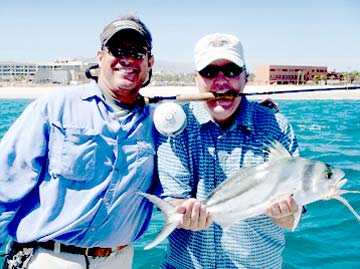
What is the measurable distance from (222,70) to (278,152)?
82 centimetres

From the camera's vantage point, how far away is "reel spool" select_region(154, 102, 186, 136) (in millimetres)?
3525

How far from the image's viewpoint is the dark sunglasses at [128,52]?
3816mm

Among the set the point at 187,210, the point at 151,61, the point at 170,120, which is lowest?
the point at 187,210

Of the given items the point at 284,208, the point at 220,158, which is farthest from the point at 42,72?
the point at 284,208

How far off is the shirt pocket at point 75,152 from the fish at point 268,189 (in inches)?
21.8

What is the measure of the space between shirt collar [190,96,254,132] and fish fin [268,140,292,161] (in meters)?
0.33

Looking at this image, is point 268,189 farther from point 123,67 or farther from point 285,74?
point 285,74

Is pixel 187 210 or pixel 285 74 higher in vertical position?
pixel 285 74

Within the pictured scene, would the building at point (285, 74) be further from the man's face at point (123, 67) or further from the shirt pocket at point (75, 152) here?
the shirt pocket at point (75, 152)

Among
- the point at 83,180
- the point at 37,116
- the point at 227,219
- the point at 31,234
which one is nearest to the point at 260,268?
the point at 227,219

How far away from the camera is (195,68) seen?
12.5ft

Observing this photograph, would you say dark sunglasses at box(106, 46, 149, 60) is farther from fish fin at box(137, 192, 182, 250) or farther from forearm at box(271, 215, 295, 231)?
forearm at box(271, 215, 295, 231)

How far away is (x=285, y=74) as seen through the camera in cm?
13325

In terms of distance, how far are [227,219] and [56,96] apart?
1.70 meters
